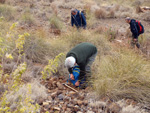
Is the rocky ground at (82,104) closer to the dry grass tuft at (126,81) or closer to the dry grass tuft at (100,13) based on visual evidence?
the dry grass tuft at (126,81)

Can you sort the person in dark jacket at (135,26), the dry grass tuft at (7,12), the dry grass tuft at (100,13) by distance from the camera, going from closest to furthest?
the person in dark jacket at (135,26), the dry grass tuft at (7,12), the dry grass tuft at (100,13)

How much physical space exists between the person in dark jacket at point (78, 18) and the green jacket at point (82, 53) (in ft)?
8.72

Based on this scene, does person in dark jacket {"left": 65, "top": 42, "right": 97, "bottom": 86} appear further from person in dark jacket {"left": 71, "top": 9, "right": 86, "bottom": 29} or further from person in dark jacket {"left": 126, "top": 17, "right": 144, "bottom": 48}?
person in dark jacket {"left": 126, "top": 17, "right": 144, "bottom": 48}

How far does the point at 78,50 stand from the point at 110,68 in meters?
0.79

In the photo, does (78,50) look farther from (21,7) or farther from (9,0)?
(9,0)

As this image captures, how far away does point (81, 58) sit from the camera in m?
3.31

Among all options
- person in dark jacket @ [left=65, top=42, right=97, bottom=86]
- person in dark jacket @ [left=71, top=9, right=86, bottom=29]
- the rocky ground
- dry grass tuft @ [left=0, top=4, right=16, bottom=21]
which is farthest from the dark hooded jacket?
dry grass tuft @ [left=0, top=4, right=16, bottom=21]

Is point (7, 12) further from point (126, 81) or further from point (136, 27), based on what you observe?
point (126, 81)

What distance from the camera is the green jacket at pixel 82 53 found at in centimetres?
328

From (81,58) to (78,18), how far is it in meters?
3.26

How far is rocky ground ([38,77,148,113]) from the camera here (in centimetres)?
261

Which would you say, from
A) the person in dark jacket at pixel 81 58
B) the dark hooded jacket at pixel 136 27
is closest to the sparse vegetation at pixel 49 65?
the person in dark jacket at pixel 81 58

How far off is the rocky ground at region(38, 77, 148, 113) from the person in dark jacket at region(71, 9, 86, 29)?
356 centimetres

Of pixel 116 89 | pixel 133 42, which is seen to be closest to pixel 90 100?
pixel 116 89
